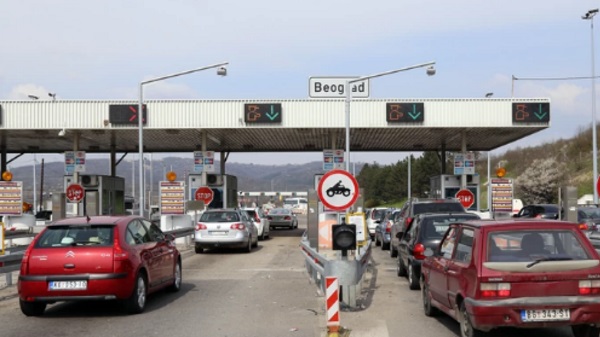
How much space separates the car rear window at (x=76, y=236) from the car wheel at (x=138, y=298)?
0.82 meters

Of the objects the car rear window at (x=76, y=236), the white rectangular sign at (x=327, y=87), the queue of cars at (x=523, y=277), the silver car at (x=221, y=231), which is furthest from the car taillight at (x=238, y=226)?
the queue of cars at (x=523, y=277)

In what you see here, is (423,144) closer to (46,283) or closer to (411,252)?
(411,252)

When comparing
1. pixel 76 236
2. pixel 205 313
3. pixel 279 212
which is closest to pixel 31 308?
pixel 76 236

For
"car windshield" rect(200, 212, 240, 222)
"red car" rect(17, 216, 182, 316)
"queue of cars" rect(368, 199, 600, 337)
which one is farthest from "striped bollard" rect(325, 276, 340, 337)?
"car windshield" rect(200, 212, 240, 222)

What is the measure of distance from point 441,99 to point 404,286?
16178mm

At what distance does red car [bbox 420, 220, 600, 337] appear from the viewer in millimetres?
8047

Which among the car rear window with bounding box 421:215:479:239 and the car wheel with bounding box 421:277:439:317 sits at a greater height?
the car rear window with bounding box 421:215:479:239

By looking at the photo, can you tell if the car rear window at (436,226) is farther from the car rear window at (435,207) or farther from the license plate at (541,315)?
the car rear window at (435,207)

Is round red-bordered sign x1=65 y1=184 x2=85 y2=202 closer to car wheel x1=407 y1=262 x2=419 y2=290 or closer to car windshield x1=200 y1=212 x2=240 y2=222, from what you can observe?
car windshield x1=200 y1=212 x2=240 y2=222

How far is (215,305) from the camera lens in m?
12.5

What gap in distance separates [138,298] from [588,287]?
6.70 meters

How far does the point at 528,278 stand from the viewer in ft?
Result: 26.4

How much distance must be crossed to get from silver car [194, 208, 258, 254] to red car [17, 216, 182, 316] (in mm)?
12659

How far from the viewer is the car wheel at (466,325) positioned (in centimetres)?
852
